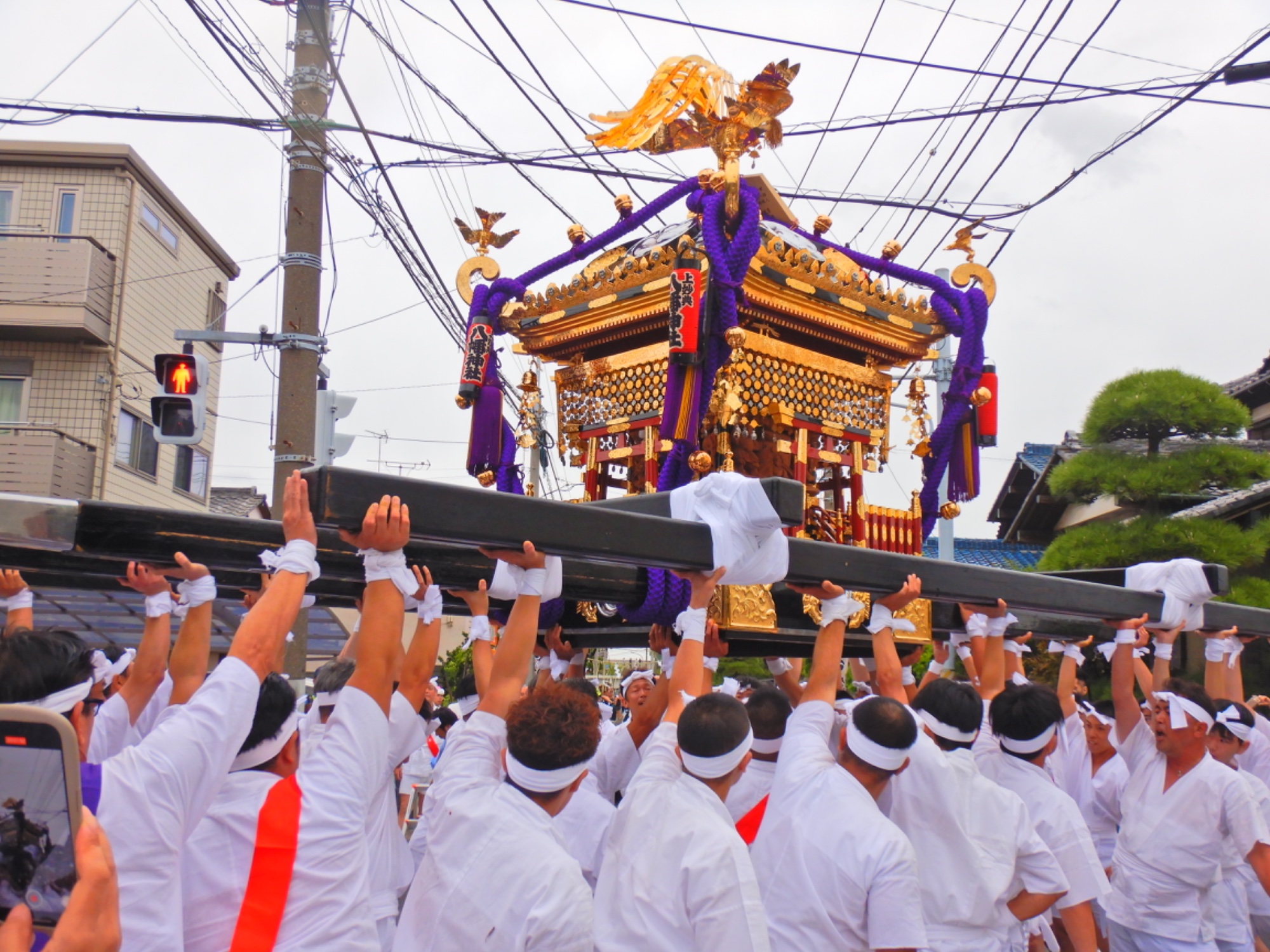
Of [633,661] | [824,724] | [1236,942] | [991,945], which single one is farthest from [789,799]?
[633,661]

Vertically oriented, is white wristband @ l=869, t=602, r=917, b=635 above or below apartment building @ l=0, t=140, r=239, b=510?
below

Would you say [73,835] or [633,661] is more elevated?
[73,835]

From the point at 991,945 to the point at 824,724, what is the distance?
32.9 inches

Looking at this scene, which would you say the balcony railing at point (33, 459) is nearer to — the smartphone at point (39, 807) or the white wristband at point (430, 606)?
the white wristband at point (430, 606)

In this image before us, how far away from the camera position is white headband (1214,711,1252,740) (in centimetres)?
425

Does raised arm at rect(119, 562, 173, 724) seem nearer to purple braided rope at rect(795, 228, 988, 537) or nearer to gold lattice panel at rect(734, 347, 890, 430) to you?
gold lattice panel at rect(734, 347, 890, 430)

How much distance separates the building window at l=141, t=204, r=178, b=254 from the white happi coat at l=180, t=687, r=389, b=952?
43.2 ft

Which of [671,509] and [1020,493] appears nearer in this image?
[671,509]

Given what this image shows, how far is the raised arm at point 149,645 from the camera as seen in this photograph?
2.80 m

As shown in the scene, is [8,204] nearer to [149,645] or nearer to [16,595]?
[16,595]

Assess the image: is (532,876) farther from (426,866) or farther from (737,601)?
(737,601)

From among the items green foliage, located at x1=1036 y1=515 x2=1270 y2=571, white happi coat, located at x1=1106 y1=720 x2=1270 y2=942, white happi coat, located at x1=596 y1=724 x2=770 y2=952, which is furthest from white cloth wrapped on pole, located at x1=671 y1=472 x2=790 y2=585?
green foliage, located at x1=1036 y1=515 x2=1270 y2=571

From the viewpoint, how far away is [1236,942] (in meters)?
3.88

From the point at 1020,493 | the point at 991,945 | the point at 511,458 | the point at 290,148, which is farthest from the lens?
the point at 1020,493
